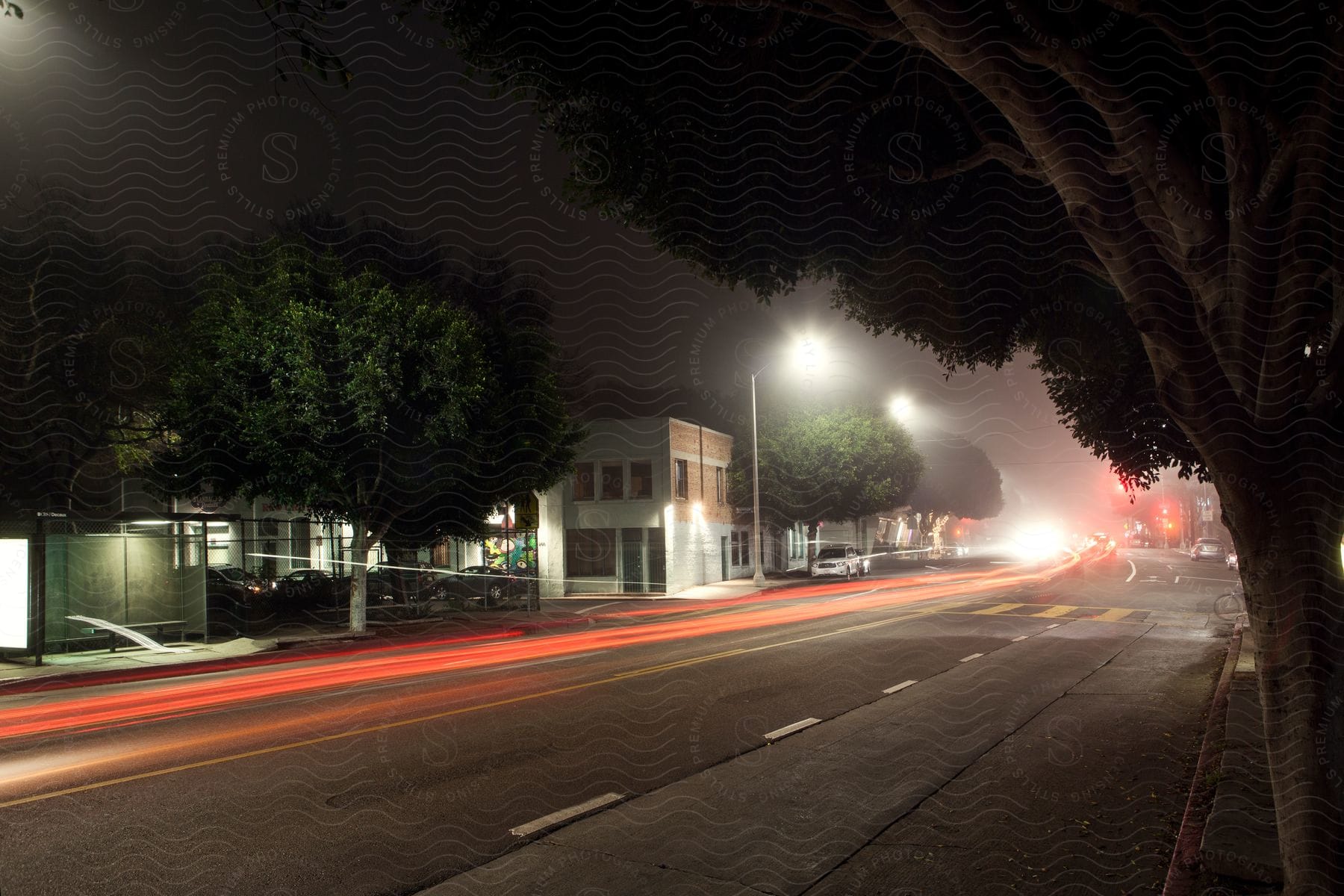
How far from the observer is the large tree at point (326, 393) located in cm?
2100

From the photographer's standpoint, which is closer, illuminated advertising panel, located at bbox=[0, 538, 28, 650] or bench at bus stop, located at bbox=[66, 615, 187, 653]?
illuminated advertising panel, located at bbox=[0, 538, 28, 650]

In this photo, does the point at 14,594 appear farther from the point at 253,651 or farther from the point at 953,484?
the point at 953,484

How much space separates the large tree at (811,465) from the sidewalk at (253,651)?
23532 mm

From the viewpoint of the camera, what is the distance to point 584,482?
140 ft

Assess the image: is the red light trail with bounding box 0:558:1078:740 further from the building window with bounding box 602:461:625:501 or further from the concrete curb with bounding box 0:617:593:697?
the building window with bounding box 602:461:625:501

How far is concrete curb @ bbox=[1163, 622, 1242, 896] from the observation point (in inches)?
215

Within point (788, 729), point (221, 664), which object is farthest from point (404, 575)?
point (788, 729)

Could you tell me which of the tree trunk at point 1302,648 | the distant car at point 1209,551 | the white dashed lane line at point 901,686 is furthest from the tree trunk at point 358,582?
the distant car at point 1209,551

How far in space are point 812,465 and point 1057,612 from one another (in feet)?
90.4

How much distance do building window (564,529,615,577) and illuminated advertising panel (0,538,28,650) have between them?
26.9 meters

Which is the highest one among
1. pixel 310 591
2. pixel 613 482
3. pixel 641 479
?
pixel 641 479

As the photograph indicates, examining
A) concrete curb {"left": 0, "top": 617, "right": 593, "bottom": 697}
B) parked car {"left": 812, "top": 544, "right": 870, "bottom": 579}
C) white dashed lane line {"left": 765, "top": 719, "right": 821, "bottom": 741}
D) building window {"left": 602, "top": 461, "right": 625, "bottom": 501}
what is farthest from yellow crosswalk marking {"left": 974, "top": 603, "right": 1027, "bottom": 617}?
parked car {"left": 812, "top": 544, "right": 870, "bottom": 579}

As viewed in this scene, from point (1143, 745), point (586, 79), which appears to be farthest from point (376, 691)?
point (1143, 745)

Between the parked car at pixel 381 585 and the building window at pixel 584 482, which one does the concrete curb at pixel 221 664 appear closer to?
the parked car at pixel 381 585
